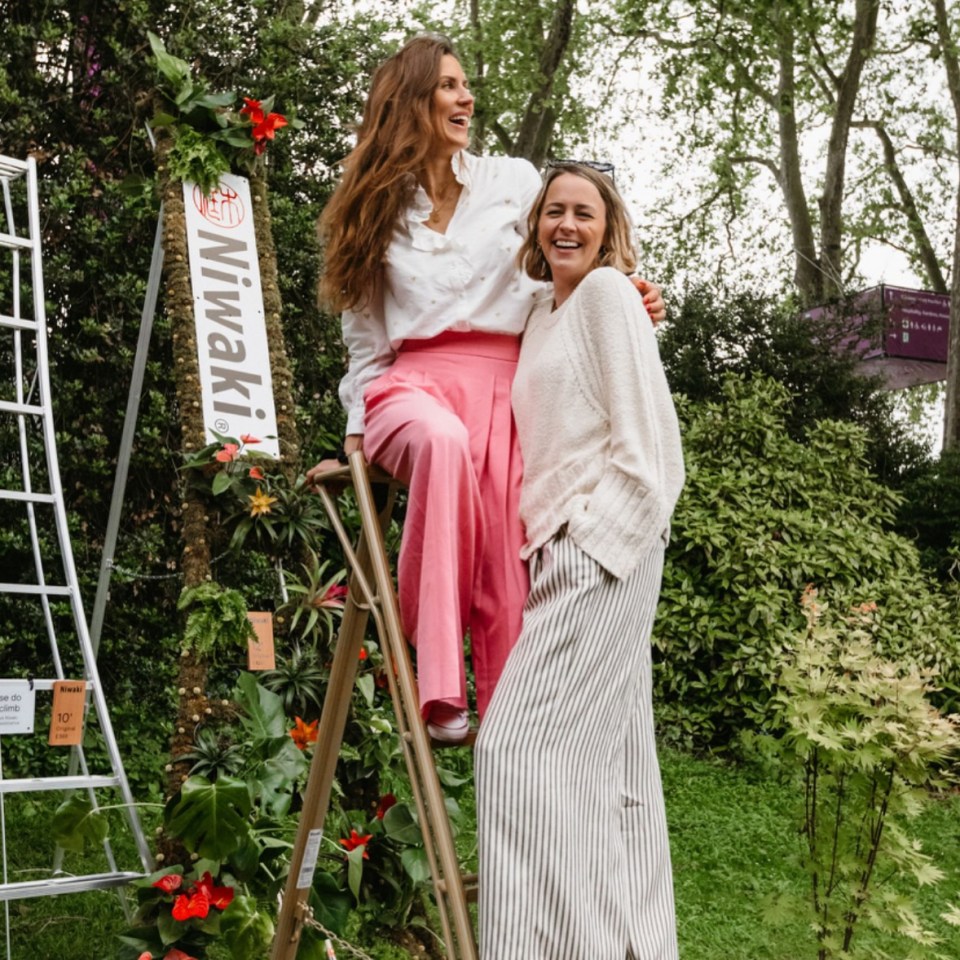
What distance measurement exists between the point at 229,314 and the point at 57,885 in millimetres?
1506

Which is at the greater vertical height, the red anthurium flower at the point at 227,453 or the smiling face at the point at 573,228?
the smiling face at the point at 573,228

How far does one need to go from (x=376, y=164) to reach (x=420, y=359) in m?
0.39

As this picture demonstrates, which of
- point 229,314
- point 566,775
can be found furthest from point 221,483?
point 566,775

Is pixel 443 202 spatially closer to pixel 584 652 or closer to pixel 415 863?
pixel 584 652

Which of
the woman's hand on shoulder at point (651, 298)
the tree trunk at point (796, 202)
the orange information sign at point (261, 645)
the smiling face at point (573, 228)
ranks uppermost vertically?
the tree trunk at point (796, 202)

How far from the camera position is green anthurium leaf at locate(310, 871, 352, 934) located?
293cm

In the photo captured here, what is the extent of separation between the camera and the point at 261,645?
3146mm

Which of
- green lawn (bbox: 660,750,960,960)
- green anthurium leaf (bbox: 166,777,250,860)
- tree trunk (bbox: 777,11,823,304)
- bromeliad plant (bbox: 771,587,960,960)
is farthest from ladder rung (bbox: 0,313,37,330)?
tree trunk (bbox: 777,11,823,304)

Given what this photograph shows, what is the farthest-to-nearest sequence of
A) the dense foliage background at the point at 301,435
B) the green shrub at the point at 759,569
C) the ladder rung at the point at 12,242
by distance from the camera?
the green shrub at the point at 759,569 → the dense foliage background at the point at 301,435 → the ladder rung at the point at 12,242

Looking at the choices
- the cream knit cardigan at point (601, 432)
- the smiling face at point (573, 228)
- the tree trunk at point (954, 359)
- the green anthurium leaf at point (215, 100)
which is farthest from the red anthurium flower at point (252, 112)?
the tree trunk at point (954, 359)

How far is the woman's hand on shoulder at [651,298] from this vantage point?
2.23m

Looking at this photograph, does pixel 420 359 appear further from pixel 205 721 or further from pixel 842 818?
pixel 842 818

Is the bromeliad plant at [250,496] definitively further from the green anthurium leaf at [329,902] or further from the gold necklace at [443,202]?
the gold necklace at [443,202]

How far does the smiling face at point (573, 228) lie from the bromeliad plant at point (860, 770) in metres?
1.70
